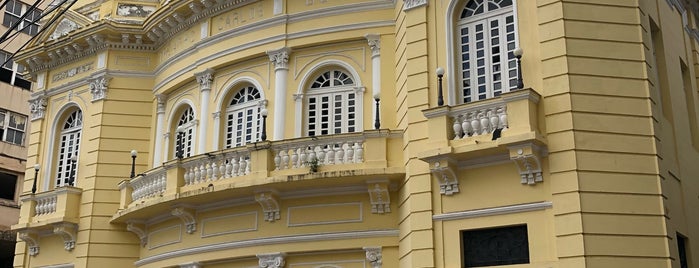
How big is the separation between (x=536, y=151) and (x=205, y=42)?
916 centimetres

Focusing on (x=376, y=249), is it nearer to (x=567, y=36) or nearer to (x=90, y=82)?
(x=567, y=36)

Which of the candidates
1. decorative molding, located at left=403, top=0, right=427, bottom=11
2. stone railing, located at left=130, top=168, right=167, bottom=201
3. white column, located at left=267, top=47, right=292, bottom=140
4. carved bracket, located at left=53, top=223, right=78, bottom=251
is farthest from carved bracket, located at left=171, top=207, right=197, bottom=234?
decorative molding, located at left=403, top=0, right=427, bottom=11

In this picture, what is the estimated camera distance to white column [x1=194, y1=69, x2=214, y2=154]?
709 inches

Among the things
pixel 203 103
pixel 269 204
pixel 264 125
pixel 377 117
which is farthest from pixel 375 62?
pixel 203 103

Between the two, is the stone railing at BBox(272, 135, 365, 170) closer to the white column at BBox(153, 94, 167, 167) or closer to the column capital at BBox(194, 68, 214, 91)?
the column capital at BBox(194, 68, 214, 91)

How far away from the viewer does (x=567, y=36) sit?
12641mm

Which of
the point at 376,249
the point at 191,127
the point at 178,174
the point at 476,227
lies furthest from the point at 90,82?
the point at 476,227

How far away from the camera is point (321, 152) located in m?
15.4

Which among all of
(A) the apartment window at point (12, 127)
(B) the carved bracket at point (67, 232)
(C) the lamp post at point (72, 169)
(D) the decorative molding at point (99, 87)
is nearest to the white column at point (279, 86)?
(D) the decorative molding at point (99, 87)

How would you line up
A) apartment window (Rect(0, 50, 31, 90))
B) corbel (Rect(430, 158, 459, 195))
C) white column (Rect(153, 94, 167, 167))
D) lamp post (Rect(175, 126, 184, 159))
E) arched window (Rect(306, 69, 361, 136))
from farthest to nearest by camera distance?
1. apartment window (Rect(0, 50, 31, 90))
2. white column (Rect(153, 94, 167, 167))
3. lamp post (Rect(175, 126, 184, 159))
4. arched window (Rect(306, 69, 361, 136))
5. corbel (Rect(430, 158, 459, 195))

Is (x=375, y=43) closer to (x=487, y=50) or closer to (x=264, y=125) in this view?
(x=264, y=125)

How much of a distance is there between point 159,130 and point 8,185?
1425cm

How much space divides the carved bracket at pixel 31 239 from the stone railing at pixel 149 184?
341 cm

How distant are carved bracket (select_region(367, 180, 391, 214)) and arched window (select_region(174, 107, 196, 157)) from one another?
5487mm
